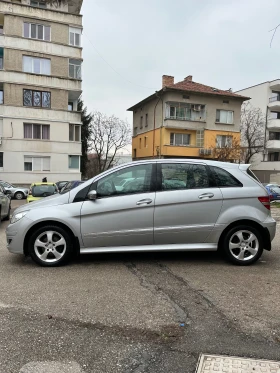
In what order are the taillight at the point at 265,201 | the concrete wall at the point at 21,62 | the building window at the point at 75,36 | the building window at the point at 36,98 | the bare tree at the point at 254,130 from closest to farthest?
the taillight at the point at 265,201 → the concrete wall at the point at 21,62 → the building window at the point at 36,98 → the building window at the point at 75,36 → the bare tree at the point at 254,130

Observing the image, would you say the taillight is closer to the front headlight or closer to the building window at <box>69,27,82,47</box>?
the front headlight

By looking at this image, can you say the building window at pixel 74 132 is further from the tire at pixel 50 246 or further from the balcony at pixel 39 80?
the tire at pixel 50 246

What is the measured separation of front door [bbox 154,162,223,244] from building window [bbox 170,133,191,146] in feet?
98.7

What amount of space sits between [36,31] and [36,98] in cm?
582

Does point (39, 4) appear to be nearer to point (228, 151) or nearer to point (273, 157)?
point (228, 151)

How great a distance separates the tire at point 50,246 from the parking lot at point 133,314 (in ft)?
0.54

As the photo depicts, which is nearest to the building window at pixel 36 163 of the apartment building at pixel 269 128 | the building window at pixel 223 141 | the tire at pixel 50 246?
the building window at pixel 223 141

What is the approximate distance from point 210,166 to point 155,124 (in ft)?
103

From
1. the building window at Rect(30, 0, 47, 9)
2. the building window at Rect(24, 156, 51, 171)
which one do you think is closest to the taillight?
the building window at Rect(24, 156, 51, 171)

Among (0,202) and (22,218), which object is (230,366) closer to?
(22,218)

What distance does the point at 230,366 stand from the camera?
268 centimetres

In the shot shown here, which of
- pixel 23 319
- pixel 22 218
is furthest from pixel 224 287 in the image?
pixel 22 218

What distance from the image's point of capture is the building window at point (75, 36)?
29500mm

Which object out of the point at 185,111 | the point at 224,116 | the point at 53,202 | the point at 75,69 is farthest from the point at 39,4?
the point at 53,202
